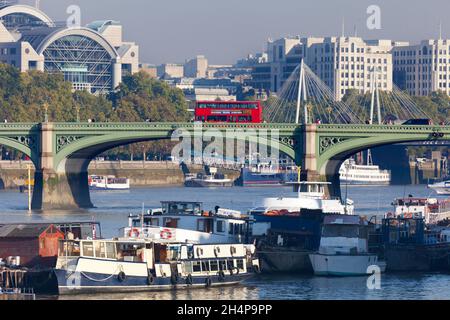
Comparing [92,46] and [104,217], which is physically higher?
[92,46]

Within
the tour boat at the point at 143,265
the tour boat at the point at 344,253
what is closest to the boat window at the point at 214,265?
the tour boat at the point at 143,265

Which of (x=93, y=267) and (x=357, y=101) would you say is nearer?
(x=93, y=267)

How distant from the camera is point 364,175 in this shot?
153 metres

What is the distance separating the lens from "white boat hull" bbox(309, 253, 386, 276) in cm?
6097

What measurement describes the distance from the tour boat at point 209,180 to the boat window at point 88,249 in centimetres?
8773

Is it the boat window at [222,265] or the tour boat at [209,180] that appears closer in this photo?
the boat window at [222,265]

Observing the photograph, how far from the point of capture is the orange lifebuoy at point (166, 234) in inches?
2332

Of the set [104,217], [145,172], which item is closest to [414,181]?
[145,172]

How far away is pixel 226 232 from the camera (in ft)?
205

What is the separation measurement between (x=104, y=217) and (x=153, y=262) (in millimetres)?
31989

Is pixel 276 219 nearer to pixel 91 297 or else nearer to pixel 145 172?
pixel 91 297

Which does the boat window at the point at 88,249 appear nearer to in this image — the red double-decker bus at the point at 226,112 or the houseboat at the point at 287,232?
the houseboat at the point at 287,232

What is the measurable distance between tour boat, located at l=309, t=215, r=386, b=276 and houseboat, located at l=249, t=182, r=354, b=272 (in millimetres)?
777

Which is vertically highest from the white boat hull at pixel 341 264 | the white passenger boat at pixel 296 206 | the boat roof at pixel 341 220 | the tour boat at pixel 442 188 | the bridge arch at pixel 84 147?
the bridge arch at pixel 84 147
